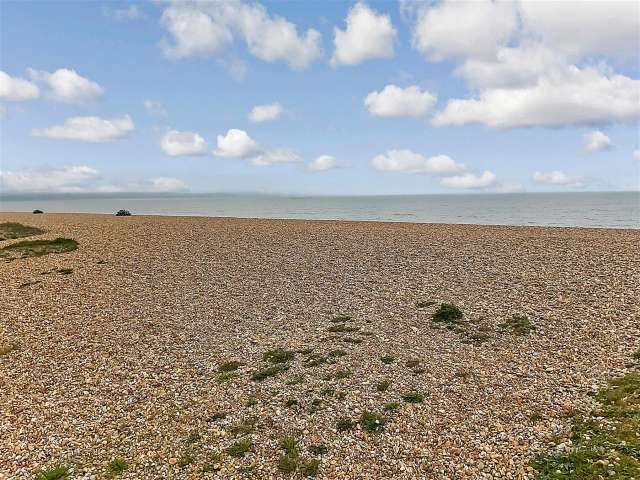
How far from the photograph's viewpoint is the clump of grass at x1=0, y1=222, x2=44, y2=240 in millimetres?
41750

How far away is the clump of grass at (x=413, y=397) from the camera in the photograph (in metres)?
11.0

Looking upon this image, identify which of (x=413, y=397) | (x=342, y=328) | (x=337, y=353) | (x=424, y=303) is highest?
(x=424, y=303)

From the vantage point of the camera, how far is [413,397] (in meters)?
11.1

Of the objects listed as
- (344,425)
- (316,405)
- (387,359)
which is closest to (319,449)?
(344,425)

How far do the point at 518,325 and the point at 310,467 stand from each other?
35.2 ft

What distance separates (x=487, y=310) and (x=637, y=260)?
14.6m

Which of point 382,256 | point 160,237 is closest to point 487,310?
point 382,256

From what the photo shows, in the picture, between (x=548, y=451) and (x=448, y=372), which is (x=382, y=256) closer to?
(x=448, y=372)

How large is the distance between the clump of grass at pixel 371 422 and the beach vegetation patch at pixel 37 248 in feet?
102

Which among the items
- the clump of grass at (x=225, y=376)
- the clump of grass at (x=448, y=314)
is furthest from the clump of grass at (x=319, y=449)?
the clump of grass at (x=448, y=314)

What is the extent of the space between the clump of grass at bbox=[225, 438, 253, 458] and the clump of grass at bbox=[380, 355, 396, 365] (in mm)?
5444

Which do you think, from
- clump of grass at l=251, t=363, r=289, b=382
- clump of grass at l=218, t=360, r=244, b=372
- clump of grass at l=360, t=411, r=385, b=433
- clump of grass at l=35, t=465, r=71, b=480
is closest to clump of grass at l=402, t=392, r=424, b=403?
clump of grass at l=360, t=411, r=385, b=433

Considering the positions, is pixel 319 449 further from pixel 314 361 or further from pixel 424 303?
pixel 424 303

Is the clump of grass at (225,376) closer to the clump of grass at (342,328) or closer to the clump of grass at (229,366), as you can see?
the clump of grass at (229,366)
